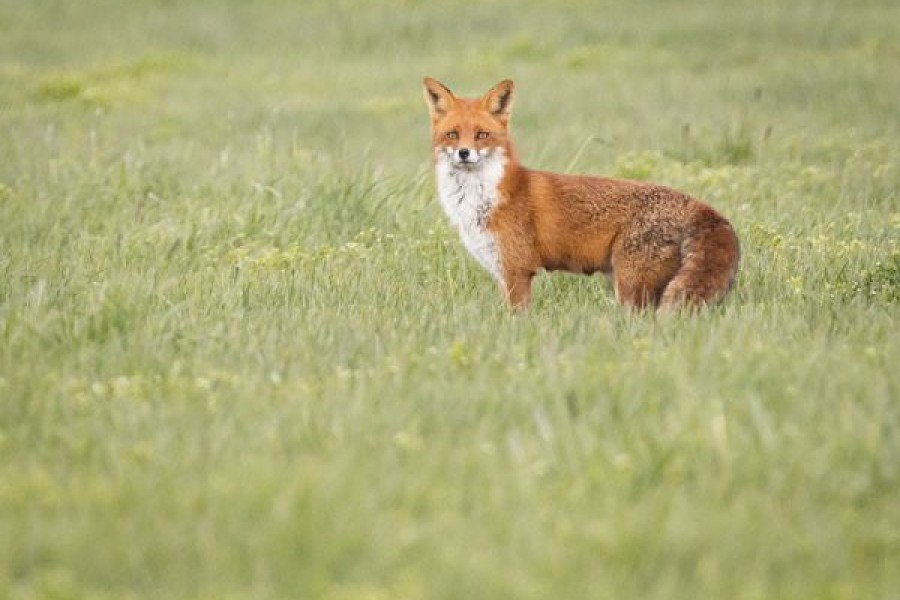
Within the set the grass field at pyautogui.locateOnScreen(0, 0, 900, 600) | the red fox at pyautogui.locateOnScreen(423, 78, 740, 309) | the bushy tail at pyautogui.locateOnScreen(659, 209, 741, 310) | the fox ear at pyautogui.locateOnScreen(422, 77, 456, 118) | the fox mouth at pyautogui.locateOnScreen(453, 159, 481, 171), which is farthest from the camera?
Answer: the fox ear at pyautogui.locateOnScreen(422, 77, 456, 118)

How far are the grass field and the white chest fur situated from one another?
0.31 metres

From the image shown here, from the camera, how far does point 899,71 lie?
16.8 metres

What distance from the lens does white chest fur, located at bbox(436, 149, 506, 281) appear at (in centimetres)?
731

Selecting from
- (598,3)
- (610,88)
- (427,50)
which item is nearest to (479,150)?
(610,88)

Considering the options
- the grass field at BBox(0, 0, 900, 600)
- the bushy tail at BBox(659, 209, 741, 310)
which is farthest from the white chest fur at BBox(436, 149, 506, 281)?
the bushy tail at BBox(659, 209, 741, 310)

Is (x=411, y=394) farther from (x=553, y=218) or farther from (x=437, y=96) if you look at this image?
(x=437, y=96)

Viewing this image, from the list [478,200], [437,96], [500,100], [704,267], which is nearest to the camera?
[704,267]

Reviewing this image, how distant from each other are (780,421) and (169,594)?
2.49m

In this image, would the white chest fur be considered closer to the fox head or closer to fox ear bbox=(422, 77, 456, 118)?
the fox head

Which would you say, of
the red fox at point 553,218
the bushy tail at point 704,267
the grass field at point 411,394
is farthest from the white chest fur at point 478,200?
the bushy tail at point 704,267

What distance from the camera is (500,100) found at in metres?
7.59

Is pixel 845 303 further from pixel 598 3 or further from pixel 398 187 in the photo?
Answer: pixel 598 3

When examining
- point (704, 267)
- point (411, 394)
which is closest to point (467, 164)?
point (704, 267)

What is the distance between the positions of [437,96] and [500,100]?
416 mm
